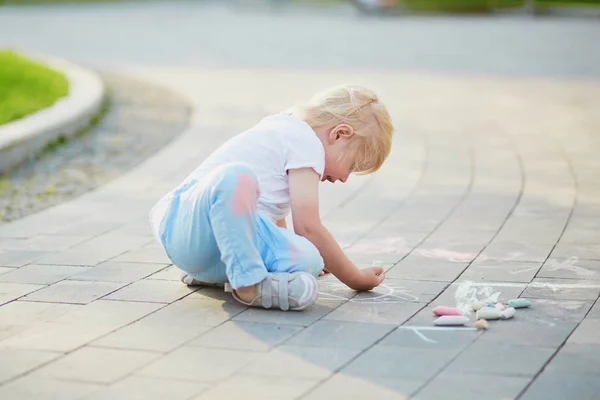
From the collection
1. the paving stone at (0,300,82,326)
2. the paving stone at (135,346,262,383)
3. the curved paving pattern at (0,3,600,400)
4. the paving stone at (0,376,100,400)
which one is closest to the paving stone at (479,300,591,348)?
the curved paving pattern at (0,3,600,400)

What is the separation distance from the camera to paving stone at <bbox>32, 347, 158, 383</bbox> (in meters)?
Result: 3.14

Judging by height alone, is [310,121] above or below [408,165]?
above

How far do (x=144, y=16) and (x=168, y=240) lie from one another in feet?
52.2

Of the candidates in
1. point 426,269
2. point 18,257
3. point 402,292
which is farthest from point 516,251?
point 18,257

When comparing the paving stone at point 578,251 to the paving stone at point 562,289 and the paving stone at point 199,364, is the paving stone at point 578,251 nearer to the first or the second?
the paving stone at point 562,289

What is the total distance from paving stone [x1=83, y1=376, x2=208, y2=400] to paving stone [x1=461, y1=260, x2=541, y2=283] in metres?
1.55

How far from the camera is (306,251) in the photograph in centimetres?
378

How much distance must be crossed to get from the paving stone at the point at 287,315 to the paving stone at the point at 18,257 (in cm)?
128

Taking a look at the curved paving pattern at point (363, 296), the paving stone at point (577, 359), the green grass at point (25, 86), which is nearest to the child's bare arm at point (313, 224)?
the curved paving pattern at point (363, 296)

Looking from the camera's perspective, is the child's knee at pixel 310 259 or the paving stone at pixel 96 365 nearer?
the paving stone at pixel 96 365

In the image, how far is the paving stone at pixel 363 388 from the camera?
295 cm

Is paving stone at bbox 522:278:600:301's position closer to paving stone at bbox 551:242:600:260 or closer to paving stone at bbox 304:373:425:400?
paving stone at bbox 551:242:600:260

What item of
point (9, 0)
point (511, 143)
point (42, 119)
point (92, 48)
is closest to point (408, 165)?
point (511, 143)

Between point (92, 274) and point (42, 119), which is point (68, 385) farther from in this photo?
point (42, 119)
